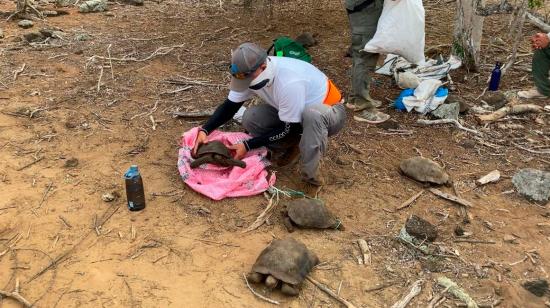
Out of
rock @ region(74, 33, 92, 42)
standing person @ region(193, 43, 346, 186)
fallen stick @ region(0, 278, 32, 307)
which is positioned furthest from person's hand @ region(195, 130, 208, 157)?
rock @ region(74, 33, 92, 42)

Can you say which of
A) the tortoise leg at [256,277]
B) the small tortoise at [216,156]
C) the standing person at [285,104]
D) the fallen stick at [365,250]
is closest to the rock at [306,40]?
the standing person at [285,104]

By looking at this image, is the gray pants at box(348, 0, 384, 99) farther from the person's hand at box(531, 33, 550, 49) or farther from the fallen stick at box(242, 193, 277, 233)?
the fallen stick at box(242, 193, 277, 233)

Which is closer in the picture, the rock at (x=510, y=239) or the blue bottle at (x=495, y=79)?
the rock at (x=510, y=239)

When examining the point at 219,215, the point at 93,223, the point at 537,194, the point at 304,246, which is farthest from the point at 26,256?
the point at 537,194

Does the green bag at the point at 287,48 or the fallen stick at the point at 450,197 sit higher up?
the green bag at the point at 287,48

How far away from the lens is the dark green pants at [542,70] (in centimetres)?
555

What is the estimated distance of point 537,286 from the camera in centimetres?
310

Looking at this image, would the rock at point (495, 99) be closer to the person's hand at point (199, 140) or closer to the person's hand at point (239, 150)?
the person's hand at point (239, 150)

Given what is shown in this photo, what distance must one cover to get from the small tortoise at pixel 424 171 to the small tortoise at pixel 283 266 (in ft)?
5.03

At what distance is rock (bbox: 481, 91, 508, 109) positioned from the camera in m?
5.48

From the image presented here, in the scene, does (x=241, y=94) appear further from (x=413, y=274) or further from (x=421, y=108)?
(x=421, y=108)

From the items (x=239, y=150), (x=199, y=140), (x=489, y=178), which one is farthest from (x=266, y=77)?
(x=489, y=178)

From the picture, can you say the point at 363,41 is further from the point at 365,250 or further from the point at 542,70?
the point at 365,250

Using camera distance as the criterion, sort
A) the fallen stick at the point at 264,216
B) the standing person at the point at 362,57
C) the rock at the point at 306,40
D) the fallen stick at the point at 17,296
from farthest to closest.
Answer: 1. the rock at the point at 306,40
2. the standing person at the point at 362,57
3. the fallen stick at the point at 264,216
4. the fallen stick at the point at 17,296
